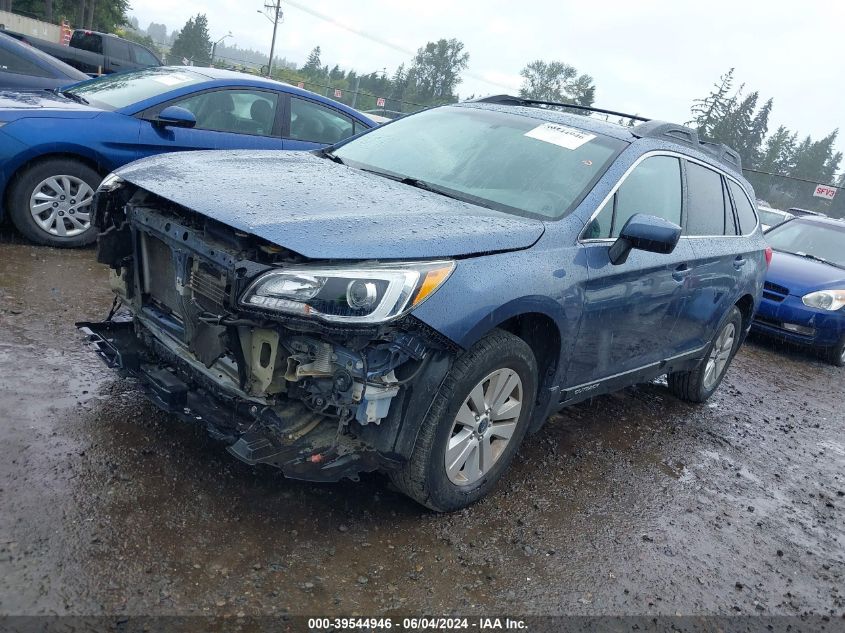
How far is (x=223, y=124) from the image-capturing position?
6.43 meters

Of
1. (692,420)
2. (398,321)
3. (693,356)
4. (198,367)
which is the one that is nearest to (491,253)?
(398,321)

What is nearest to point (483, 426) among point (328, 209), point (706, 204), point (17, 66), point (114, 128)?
point (328, 209)

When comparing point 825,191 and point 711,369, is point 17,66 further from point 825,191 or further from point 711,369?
point 825,191

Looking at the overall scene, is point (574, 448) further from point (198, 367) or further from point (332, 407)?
point (198, 367)

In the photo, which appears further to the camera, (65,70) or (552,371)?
(65,70)

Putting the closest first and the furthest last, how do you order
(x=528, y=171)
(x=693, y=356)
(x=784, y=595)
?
(x=784, y=595) → (x=528, y=171) → (x=693, y=356)

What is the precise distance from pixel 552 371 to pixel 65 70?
278 inches

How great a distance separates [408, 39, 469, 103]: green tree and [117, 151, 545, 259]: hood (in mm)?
77865

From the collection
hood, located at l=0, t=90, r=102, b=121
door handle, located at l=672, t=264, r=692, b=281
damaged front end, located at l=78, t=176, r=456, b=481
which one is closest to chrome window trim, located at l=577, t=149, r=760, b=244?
door handle, located at l=672, t=264, r=692, b=281

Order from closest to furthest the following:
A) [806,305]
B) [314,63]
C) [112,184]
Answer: [112,184]
[806,305]
[314,63]

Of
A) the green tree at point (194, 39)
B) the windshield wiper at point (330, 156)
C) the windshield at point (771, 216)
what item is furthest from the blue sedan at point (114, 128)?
the green tree at point (194, 39)

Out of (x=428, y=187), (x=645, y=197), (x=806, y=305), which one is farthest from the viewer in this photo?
(x=806, y=305)

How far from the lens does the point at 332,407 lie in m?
2.72

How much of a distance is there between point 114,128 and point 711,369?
5228 millimetres
